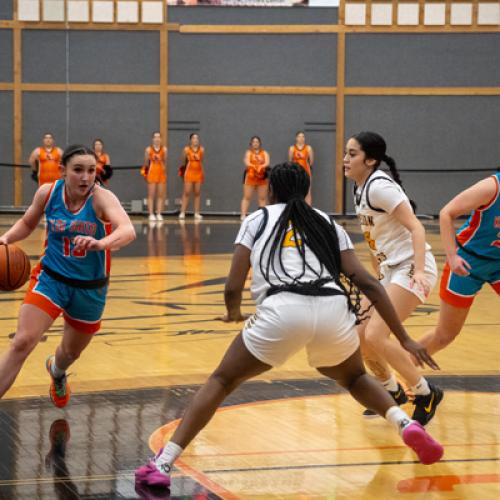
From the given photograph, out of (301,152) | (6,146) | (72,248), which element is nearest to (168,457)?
(72,248)

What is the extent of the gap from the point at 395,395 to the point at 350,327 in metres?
2.00

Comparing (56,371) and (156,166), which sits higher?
(156,166)

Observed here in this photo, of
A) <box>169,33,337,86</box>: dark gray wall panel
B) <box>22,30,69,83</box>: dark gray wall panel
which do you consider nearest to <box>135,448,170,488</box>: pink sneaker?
<box>169,33,337,86</box>: dark gray wall panel

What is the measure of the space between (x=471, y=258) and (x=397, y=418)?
1960 millimetres

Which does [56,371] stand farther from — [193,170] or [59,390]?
[193,170]

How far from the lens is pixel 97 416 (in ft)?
22.5

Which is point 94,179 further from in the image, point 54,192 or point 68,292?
point 68,292

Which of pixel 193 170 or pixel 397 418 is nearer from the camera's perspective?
pixel 397 418

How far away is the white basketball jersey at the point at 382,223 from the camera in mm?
6648

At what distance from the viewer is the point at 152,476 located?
515 centimetres

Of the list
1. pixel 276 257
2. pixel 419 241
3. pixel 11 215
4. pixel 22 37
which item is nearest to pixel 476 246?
pixel 419 241

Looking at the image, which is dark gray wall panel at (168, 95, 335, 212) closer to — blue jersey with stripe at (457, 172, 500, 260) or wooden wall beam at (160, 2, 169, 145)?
wooden wall beam at (160, 2, 169, 145)

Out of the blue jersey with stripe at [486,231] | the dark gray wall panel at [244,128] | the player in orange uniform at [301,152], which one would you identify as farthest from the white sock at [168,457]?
the dark gray wall panel at [244,128]

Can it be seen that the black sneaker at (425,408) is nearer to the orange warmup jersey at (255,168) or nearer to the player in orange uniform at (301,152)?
the orange warmup jersey at (255,168)
